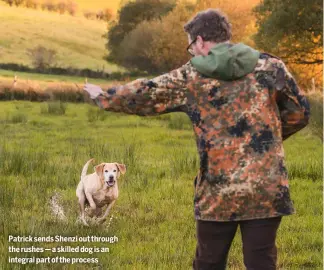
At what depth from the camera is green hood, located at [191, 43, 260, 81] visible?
3.75m

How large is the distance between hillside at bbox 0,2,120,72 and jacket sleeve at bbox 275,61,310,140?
21129 mm

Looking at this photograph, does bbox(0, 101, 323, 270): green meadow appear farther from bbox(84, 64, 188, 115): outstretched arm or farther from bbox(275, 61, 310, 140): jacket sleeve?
bbox(275, 61, 310, 140): jacket sleeve

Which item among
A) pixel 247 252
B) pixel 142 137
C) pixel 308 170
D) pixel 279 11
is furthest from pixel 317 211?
pixel 279 11

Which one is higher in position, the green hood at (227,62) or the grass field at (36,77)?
the grass field at (36,77)

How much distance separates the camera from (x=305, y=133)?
769 inches

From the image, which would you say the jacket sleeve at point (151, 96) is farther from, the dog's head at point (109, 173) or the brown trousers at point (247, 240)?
the dog's head at point (109, 173)

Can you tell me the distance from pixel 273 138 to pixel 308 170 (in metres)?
7.50

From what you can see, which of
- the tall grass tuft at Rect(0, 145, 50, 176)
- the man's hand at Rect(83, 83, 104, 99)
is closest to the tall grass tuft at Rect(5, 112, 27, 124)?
the tall grass tuft at Rect(0, 145, 50, 176)

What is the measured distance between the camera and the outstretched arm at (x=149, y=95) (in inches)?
153

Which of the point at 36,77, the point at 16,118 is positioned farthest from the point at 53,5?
the point at 16,118

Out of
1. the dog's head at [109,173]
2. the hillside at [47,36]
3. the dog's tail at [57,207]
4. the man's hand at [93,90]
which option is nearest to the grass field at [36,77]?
the hillside at [47,36]

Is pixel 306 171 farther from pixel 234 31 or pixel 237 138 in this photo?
pixel 234 31

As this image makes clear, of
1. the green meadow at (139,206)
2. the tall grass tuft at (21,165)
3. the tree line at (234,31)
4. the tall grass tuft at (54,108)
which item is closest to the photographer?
the green meadow at (139,206)

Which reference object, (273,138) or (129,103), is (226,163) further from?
(129,103)
